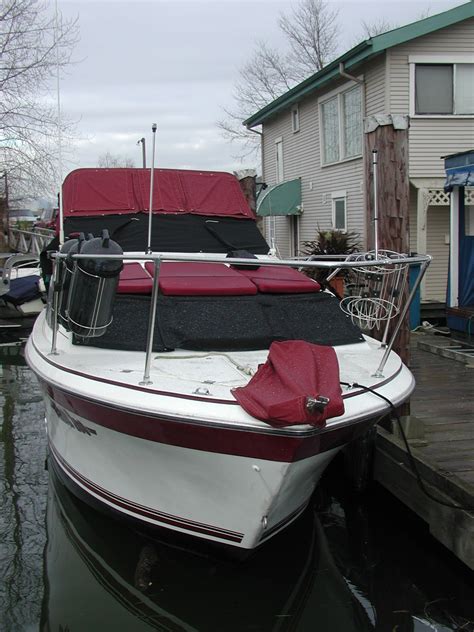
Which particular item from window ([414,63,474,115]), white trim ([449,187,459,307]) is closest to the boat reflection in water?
white trim ([449,187,459,307])

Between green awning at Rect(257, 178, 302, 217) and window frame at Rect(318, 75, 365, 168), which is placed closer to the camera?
window frame at Rect(318, 75, 365, 168)

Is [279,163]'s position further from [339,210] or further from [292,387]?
[292,387]

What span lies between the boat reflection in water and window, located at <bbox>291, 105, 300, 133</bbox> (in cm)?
1449

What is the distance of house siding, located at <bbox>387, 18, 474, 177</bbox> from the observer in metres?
12.6

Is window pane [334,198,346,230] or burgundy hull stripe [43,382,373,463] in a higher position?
window pane [334,198,346,230]

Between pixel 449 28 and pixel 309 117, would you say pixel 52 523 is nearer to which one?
pixel 449 28

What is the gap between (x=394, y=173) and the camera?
5.79 metres

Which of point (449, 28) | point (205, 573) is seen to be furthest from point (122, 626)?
point (449, 28)

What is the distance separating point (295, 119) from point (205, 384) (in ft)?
50.6

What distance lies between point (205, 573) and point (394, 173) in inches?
143

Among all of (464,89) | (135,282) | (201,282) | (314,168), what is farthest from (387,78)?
(135,282)

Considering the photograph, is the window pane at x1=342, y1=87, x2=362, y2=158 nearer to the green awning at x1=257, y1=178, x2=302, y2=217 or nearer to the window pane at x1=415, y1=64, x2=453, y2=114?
the window pane at x1=415, y1=64, x2=453, y2=114

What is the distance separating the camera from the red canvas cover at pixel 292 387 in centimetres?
340

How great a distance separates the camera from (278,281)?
532 cm
